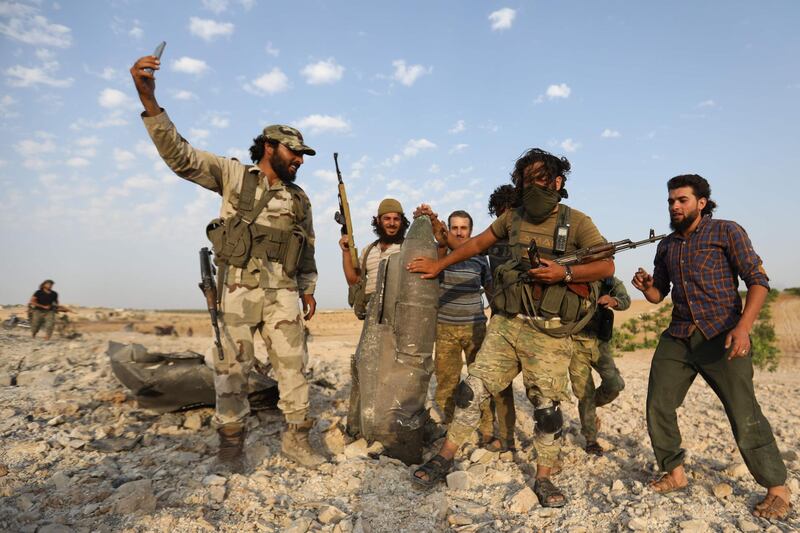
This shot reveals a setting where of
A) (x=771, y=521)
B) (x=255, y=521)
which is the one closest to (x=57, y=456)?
(x=255, y=521)

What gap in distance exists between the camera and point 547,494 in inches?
124

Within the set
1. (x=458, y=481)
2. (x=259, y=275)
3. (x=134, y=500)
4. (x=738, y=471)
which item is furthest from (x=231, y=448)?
(x=738, y=471)

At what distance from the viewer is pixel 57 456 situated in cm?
363

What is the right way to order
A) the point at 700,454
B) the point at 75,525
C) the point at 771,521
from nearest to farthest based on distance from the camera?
the point at 75,525
the point at 771,521
the point at 700,454

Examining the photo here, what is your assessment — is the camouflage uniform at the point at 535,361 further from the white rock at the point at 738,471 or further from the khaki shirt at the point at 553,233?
the white rock at the point at 738,471

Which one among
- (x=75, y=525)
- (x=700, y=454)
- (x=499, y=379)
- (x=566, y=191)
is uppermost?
(x=566, y=191)

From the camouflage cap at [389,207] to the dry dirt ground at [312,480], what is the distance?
86.4 inches

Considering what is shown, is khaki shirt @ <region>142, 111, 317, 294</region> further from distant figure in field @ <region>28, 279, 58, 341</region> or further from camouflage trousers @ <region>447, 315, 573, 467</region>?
distant figure in field @ <region>28, 279, 58, 341</region>

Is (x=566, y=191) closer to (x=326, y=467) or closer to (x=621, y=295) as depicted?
(x=621, y=295)

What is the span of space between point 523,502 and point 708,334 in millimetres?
1672

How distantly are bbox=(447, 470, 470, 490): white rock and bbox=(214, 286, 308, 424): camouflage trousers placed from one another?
1296mm

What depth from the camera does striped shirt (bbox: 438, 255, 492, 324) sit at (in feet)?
15.6

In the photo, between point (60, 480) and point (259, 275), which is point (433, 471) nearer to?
point (259, 275)

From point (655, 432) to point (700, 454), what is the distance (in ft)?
4.20
